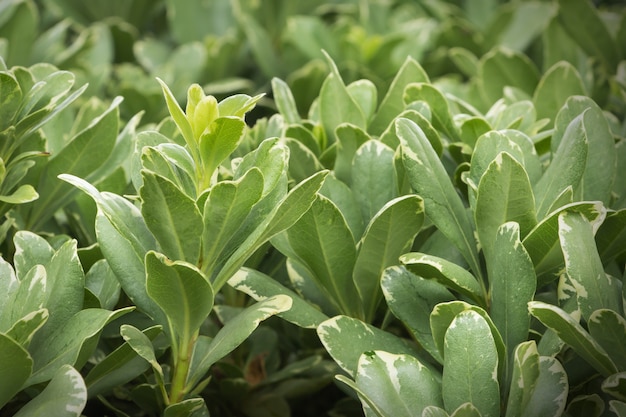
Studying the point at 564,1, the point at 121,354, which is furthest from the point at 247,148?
the point at 564,1

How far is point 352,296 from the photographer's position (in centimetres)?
105

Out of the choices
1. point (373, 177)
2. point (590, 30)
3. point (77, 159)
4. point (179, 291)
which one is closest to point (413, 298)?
point (373, 177)

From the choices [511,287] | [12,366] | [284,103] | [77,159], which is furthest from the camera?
[284,103]

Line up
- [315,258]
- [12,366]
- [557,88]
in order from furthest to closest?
[557,88]
[315,258]
[12,366]

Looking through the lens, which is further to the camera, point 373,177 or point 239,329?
point 373,177

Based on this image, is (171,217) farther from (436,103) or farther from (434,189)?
(436,103)

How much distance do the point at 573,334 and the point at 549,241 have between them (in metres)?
0.13

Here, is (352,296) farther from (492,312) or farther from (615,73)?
(615,73)

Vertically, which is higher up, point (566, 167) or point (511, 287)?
point (566, 167)

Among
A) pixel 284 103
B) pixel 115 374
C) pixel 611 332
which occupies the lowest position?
pixel 115 374

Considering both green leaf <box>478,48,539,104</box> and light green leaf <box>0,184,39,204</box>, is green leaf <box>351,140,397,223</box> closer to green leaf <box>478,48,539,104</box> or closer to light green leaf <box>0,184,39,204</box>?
light green leaf <box>0,184,39,204</box>

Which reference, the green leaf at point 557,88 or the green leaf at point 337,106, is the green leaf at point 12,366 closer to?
the green leaf at point 337,106

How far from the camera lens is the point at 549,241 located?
915 mm

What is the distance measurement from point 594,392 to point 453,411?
0.26 m
